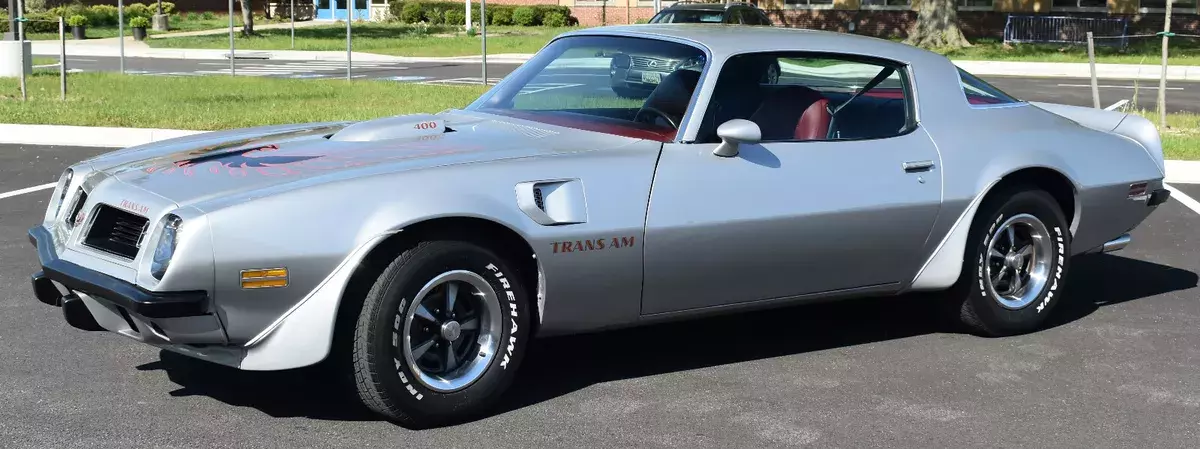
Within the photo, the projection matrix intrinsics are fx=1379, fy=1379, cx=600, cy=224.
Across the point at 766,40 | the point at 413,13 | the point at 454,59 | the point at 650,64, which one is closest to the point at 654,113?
the point at 650,64

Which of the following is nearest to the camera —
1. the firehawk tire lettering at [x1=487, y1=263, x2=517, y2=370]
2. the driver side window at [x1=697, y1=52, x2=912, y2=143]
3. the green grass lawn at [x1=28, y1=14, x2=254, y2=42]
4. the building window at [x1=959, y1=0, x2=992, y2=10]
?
the firehawk tire lettering at [x1=487, y1=263, x2=517, y2=370]

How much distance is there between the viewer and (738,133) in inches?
195

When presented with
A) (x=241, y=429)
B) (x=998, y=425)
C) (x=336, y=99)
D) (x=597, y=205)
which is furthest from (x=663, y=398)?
(x=336, y=99)

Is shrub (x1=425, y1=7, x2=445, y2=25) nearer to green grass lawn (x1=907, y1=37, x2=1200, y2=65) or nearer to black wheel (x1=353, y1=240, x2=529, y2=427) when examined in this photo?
green grass lawn (x1=907, y1=37, x2=1200, y2=65)

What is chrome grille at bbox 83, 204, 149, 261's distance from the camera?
A: 4.41 meters

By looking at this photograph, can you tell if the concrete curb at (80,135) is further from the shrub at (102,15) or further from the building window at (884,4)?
the shrub at (102,15)

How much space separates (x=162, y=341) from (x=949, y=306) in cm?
330

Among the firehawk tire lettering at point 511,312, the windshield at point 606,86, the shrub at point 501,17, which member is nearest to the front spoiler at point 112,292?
the firehawk tire lettering at point 511,312

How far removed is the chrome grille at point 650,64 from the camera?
5.46 m

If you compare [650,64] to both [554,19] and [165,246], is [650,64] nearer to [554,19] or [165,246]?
[165,246]

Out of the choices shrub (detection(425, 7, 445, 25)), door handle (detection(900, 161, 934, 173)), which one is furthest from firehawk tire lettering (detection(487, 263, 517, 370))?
shrub (detection(425, 7, 445, 25))

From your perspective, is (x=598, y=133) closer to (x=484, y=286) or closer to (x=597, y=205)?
(x=597, y=205)

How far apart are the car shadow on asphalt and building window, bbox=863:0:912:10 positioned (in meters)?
41.0

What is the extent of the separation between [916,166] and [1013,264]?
0.79 meters
